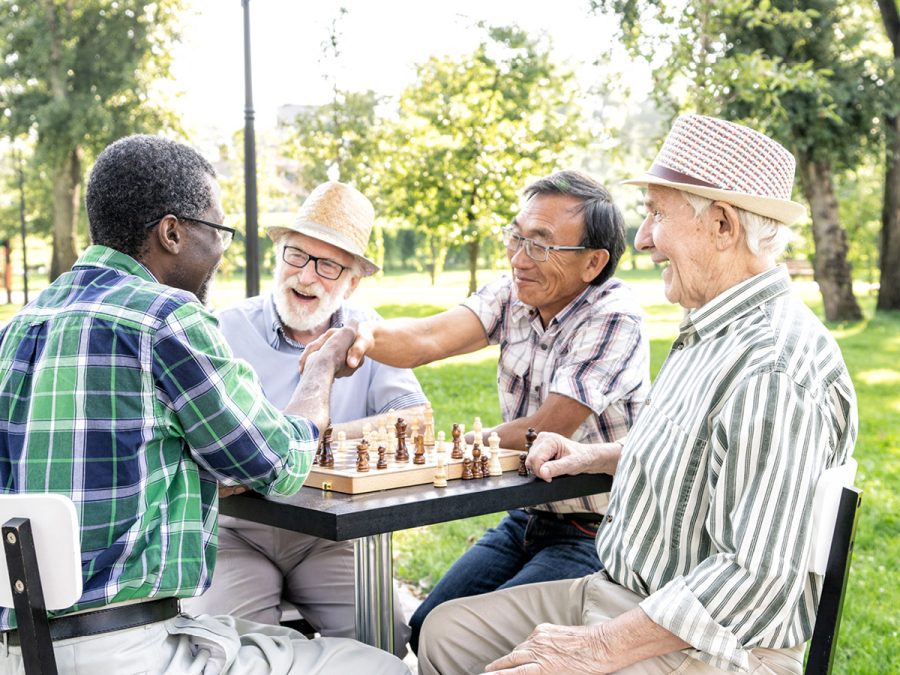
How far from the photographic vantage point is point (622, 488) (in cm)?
258

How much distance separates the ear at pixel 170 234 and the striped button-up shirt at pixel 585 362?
1539mm

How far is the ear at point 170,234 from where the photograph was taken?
2357 millimetres

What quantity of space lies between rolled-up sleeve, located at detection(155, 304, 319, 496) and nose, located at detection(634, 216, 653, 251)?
1.11m

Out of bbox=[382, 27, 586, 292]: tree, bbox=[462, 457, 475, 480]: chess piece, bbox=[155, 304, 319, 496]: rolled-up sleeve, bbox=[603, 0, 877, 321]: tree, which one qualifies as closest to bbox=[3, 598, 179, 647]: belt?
bbox=[155, 304, 319, 496]: rolled-up sleeve

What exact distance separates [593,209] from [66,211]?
2793 centimetres

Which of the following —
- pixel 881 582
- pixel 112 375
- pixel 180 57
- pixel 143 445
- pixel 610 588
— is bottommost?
pixel 881 582

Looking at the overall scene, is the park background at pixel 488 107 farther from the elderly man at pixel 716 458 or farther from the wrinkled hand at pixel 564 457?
the elderly man at pixel 716 458

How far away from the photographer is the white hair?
249cm

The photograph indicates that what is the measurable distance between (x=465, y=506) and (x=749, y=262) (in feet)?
3.24

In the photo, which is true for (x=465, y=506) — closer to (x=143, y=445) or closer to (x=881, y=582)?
(x=143, y=445)

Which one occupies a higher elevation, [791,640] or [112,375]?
[112,375]

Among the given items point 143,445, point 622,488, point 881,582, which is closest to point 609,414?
point 622,488

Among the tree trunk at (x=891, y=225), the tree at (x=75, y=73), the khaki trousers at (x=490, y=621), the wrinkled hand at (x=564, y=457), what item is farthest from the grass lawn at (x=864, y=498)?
the tree at (x=75, y=73)

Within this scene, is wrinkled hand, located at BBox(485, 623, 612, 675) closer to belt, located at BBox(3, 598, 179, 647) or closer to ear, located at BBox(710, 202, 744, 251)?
belt, located at BBox(3, 598, 179, 647)
